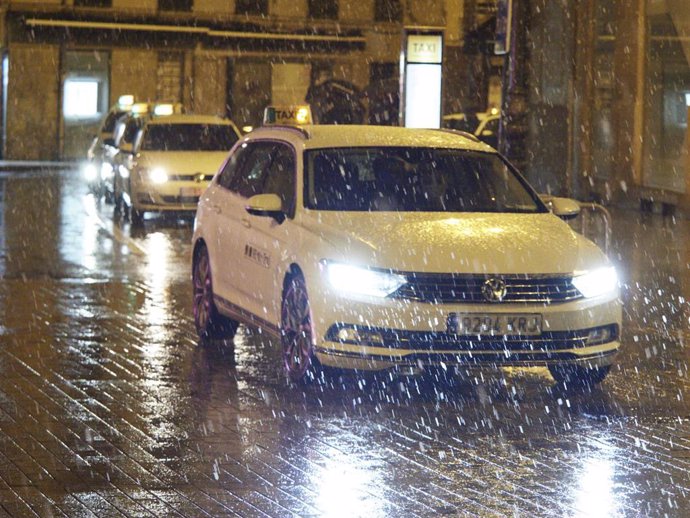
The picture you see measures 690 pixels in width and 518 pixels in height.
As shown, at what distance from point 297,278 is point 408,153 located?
4.73 feet

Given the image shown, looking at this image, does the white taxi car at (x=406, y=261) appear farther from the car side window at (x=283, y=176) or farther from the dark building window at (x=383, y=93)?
the dark building window at (x=383, y=93)

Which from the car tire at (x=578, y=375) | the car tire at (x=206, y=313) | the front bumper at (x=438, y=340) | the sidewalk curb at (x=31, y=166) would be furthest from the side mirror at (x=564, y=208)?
the sidewalk curb at (x=31, y=166)

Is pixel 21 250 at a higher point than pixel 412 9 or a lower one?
lower

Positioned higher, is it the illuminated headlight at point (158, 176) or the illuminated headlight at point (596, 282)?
the illuminated headlight at point (596, 282)

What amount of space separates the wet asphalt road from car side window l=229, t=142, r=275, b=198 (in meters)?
1.06

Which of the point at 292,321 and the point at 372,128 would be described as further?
the point at 372,128

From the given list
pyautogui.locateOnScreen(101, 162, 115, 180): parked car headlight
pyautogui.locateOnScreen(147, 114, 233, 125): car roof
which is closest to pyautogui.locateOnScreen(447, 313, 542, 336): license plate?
pyautogui.locateOnScreen(147, 114, 233, 125): car roof

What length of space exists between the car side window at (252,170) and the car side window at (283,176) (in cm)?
8

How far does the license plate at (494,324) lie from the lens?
863 centimetres

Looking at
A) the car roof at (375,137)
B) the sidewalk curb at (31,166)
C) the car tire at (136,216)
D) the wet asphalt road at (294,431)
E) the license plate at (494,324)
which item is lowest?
the sidewalk curb at (31,166)

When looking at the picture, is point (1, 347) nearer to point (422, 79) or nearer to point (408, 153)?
point (408, 153)

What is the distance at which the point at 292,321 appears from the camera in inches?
368

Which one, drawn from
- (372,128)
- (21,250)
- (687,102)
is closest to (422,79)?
(687,102)

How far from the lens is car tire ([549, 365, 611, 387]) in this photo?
9.28 metres
